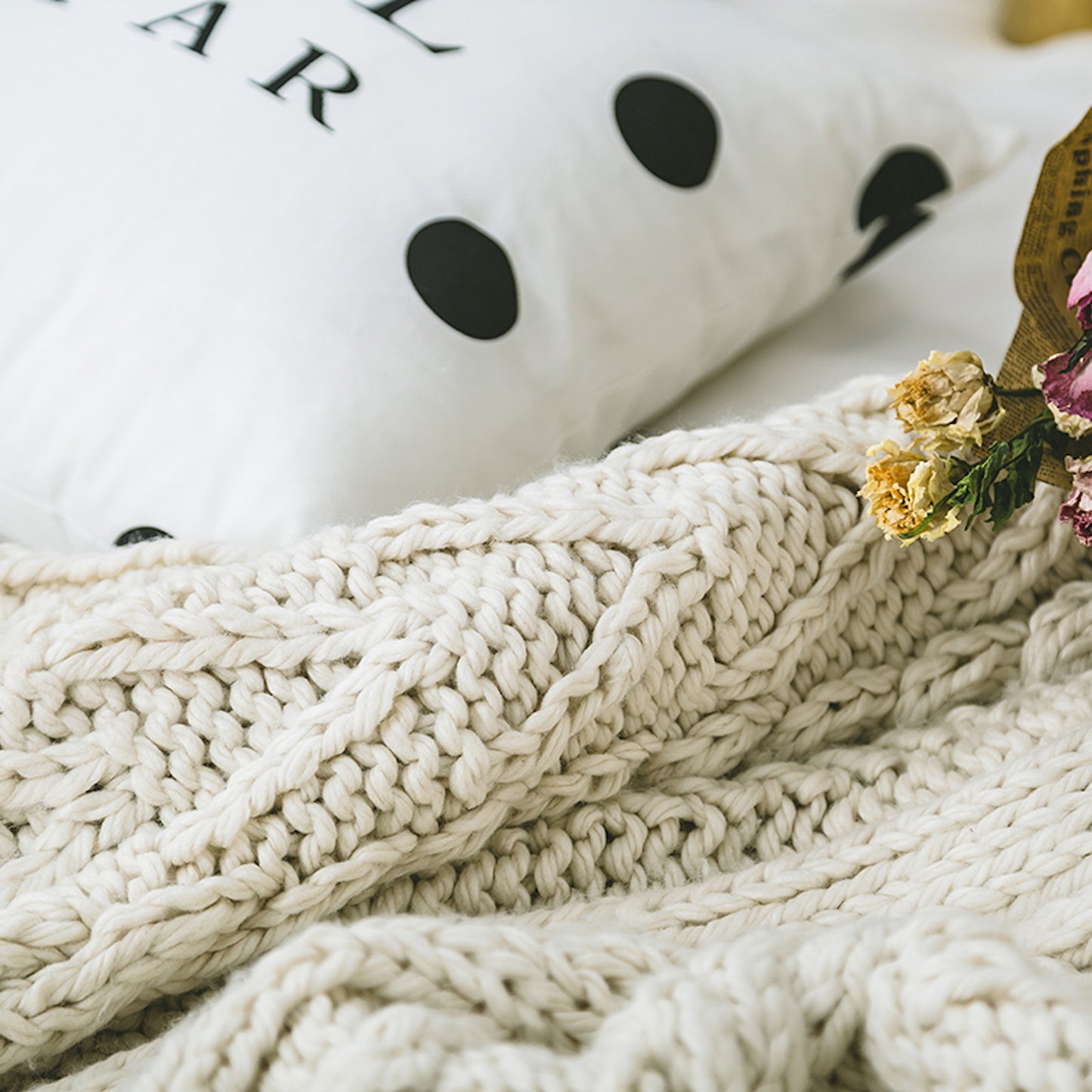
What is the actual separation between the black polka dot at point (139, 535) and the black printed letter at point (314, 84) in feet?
0.84

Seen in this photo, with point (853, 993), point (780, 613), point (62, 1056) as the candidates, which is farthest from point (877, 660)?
point (62, 1056)

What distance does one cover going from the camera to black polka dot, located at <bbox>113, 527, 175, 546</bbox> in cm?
65

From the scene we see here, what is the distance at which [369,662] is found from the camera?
0.51 m

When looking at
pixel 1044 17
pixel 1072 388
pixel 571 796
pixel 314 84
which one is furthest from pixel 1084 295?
pixel 1044 17

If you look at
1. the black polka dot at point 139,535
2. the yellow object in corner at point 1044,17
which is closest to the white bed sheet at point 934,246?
the yellow object in corner at point 1044,17

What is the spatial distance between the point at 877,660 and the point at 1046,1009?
0.86 ft

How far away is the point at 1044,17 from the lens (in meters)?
1.20

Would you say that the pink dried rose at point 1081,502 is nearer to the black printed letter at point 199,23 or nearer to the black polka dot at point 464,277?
the black polka dot at point 464,277

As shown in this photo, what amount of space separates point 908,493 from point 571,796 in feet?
0.70

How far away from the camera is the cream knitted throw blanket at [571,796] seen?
409 millimetres

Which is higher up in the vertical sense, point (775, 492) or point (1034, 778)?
point (775, 492)

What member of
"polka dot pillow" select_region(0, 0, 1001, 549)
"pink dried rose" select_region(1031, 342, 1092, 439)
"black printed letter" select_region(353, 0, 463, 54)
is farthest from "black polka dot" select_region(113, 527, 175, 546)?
"pink dried rose" select_region(1031, 342, 1092, 439)

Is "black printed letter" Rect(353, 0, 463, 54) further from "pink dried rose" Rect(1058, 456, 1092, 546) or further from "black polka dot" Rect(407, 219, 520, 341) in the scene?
"pink dried rose" Rect(1058, 456, 1092, 546)

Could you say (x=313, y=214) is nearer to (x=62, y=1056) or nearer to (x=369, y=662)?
(x=369, y=662)
